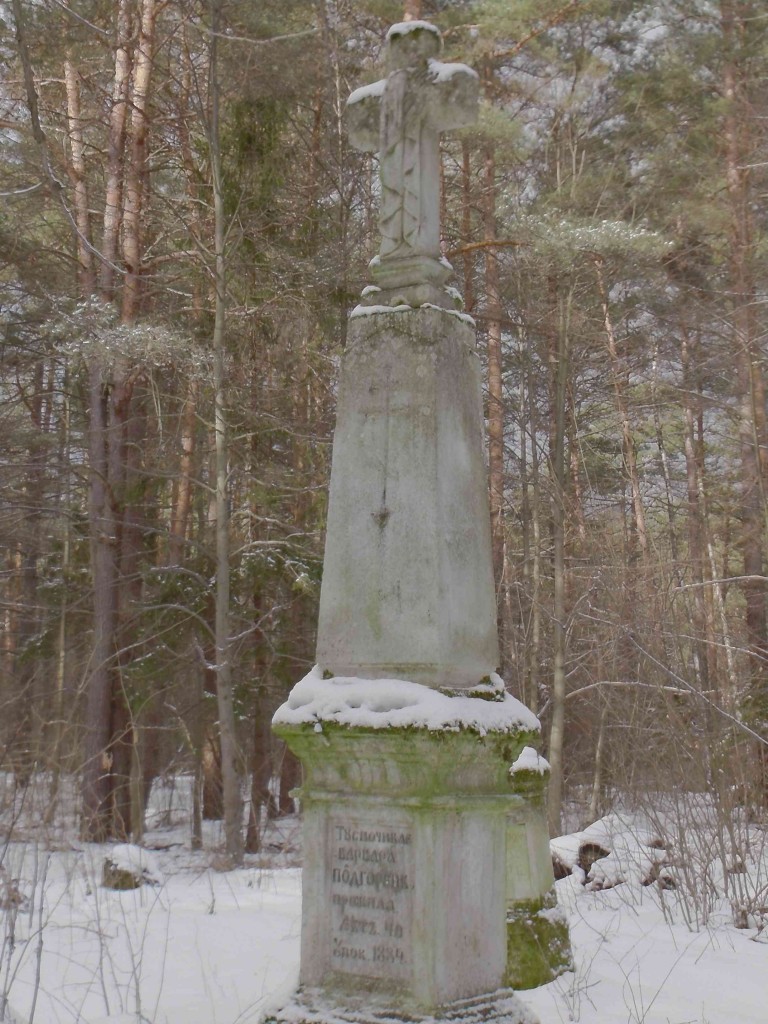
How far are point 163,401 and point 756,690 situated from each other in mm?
8758

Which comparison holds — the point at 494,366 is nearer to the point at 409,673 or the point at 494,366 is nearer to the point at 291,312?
the point at 291,312

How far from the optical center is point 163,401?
1500cm

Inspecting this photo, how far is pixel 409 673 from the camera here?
405 centimetres

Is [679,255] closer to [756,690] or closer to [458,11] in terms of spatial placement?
[458,11]

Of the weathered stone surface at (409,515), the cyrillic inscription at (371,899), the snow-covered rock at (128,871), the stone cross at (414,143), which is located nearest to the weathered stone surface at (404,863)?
the cyrillic inscription at (371,899)

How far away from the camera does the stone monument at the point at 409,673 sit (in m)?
3.82

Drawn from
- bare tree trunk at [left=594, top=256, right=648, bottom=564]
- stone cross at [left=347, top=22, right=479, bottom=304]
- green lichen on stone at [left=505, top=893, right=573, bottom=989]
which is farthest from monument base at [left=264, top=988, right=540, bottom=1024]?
bare tree trunk at [left=594, top=256, right=648, bottom=564]

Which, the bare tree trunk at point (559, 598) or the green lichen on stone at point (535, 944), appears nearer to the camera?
the green lichen on stone at point (535, 944)

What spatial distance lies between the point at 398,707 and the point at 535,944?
2515mm

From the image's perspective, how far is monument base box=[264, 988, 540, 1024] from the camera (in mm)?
3715

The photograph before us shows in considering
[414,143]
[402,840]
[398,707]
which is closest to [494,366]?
[414,143]

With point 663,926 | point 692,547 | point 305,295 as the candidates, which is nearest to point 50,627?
point 305,295

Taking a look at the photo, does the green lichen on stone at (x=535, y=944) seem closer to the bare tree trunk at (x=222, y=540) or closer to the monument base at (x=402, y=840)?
the monument base at (x=402, y=840)

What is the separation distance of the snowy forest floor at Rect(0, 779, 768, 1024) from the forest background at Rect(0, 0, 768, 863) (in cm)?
365
